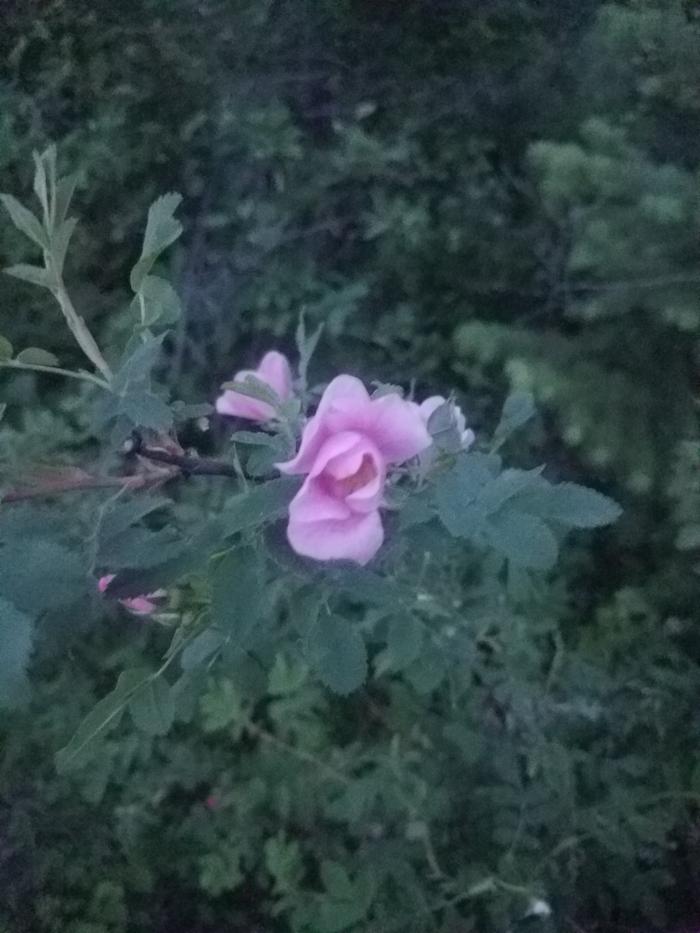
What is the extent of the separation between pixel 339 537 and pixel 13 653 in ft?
0.57

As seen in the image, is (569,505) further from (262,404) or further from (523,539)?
(262,404)

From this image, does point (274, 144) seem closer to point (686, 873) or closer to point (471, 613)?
point (471, 613)

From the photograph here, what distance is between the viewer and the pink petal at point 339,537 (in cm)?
48

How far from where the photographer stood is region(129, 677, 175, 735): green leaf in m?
0.64

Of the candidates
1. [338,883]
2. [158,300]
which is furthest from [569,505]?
[338,883]

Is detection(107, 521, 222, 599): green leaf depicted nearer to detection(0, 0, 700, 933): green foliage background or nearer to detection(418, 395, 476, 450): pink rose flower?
detection(418, 395, 476, 450): pink rose flower

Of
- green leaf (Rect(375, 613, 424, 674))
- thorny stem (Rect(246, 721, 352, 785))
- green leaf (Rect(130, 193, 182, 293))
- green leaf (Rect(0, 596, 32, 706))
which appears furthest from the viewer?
thorny stem (Rect(246, 721, 352, 785))

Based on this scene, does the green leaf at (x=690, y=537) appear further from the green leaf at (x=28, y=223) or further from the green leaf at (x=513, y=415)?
the green leaf at (x=28, y=223)

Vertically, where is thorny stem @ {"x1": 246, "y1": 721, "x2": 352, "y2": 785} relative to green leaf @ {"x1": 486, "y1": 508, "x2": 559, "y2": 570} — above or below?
below

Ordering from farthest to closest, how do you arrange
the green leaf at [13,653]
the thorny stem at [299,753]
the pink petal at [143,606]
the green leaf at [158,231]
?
the thorny stem at [299,753] → the pink petal at [143,606] → the green leaf at [158,231] → the green leaf at [13,653]

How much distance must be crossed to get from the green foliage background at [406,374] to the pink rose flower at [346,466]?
374 mm

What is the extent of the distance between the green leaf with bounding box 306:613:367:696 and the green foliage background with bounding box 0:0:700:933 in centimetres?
21

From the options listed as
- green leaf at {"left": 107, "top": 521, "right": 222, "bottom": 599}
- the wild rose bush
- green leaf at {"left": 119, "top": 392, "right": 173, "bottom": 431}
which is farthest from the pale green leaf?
green leaf at {"left": 119, "top": 392, "right": 173, "bottom": 431}

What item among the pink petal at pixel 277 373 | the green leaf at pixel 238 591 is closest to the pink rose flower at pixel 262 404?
the pink petal at pixel 277 373
